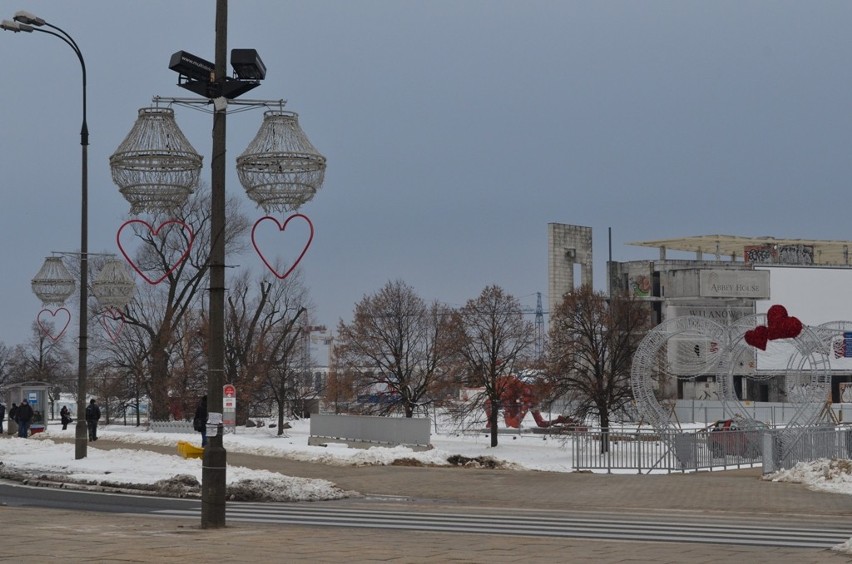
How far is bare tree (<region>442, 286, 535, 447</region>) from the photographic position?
62625 millimetres

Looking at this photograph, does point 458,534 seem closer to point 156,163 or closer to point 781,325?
point 156,163

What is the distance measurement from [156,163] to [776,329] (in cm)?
2279

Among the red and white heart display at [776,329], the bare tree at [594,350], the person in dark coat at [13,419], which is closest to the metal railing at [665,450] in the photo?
the red and white heart display at [776,329]

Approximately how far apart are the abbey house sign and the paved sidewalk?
78.9m

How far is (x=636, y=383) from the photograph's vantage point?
1583 inches

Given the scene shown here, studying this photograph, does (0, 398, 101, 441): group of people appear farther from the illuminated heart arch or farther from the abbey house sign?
the abbey house sign

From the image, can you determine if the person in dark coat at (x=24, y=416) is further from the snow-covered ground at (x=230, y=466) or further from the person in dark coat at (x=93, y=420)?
the snow-covered ground at (x=230, y=466)

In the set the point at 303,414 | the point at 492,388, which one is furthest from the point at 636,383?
the point at 303,414

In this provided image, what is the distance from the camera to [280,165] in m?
16.3

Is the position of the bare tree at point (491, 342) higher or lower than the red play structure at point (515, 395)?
higher

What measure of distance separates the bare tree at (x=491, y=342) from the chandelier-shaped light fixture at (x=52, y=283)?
31.6 m

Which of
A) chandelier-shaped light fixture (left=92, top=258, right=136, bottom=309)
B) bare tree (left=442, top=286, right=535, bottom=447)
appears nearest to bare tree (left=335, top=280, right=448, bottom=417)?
bare tree (left=442, top=286, right=535, bottom=447)

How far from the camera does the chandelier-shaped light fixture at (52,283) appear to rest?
3391 cm

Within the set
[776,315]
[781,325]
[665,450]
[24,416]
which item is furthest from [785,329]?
[24,416]
